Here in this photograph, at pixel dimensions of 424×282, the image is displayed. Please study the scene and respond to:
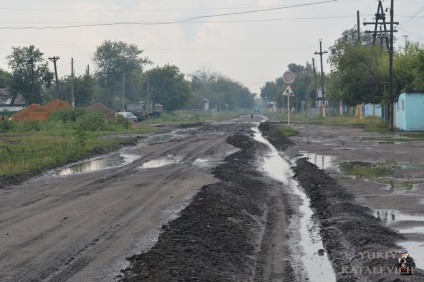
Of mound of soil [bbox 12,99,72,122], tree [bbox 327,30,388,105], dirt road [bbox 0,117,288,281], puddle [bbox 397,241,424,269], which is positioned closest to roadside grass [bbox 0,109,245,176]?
dirt road [bbox 0,117,288,281]

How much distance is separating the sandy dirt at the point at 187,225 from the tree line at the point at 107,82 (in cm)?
6776

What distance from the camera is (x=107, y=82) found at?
14238 centimetres

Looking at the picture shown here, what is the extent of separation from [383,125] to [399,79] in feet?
12.2

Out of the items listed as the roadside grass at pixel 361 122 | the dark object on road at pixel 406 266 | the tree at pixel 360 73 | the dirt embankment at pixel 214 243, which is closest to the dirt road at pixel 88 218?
the dirt embankment at pixel 214 243

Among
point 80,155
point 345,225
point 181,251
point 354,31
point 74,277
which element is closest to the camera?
point 74,277

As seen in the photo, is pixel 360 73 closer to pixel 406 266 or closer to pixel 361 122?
pixel 361 122

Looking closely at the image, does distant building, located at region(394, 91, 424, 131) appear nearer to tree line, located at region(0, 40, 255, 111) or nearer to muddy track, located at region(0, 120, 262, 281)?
muddy track, located at region(0, 120, 262, 281)

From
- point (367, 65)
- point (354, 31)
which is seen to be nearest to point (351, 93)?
point (367, 65)

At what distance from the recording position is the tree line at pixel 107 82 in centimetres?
9519

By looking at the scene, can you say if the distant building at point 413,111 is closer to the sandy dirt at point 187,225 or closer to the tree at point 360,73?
the tree at point 360,73

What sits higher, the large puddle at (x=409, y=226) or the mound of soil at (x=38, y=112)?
the mound of soil at (x=38, y=112)

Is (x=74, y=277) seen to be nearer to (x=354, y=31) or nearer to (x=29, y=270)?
(x=29, y=270)

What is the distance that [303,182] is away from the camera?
58.7ft

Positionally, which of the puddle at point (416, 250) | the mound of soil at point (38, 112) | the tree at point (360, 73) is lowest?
the puddle at point (416, 250)
